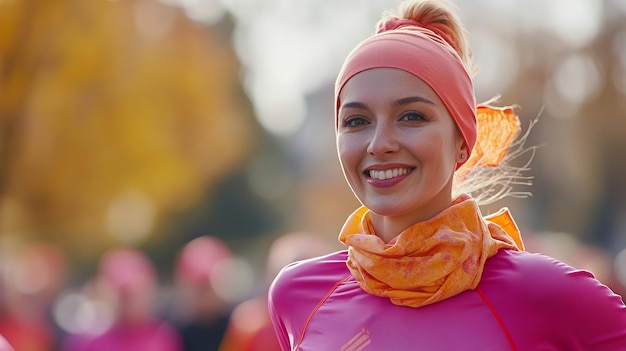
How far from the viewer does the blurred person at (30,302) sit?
26.2ft

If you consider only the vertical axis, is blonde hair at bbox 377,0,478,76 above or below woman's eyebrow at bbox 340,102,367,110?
above

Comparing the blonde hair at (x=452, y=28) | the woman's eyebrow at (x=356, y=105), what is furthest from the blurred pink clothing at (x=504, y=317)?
the woman's eyebrow at (x=356, y=105)

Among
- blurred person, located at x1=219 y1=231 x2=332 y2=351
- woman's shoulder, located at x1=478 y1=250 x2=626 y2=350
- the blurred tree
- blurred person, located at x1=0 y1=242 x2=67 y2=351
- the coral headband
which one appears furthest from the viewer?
the blurred tree

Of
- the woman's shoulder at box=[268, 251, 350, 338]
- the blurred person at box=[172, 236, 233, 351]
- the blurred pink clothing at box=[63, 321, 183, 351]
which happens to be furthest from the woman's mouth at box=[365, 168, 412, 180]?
the blurred pink clothing at box=[63, 321, 183, 351]

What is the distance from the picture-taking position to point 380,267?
338 cm

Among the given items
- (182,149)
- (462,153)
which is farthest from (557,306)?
(182,149)

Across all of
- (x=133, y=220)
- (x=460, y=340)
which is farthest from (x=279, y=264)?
(x=133, y=220)

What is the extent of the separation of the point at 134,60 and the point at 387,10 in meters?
10.8

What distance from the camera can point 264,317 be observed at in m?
6.84

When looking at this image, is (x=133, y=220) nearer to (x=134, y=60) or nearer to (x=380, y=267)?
(x=134, y=60)

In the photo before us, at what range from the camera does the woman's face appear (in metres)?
3.33

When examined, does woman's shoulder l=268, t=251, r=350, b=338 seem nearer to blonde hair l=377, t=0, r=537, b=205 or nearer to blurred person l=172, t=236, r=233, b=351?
blonde hair l=377, t=0, r=537, b=205

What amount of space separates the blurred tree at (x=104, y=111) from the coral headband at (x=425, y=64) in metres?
7.16

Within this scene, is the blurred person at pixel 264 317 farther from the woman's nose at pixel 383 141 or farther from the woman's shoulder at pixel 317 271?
the woman's nose at pixel 383 141
